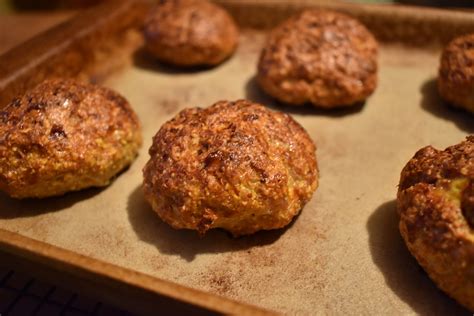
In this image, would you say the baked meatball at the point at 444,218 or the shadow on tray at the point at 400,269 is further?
the shadow on tray at the point at 400,269

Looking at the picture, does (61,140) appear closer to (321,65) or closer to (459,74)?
(321,65)

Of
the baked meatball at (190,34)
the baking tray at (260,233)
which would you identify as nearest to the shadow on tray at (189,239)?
the baking tray at (260,233)

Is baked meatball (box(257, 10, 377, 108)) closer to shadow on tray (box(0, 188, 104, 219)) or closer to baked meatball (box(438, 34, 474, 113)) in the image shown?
baked meatball (box(438, 34, 474, 113))

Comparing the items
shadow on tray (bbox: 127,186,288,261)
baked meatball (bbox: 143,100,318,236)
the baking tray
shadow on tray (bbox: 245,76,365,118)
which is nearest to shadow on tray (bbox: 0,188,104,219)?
the baking tray

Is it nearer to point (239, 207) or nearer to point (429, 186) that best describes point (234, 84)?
point (239, 207)

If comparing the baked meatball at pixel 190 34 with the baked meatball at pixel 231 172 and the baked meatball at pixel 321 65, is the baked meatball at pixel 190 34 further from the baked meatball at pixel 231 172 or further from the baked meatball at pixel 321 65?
the baked meatball at pixel 231 172

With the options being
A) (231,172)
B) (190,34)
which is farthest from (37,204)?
(190,34)
